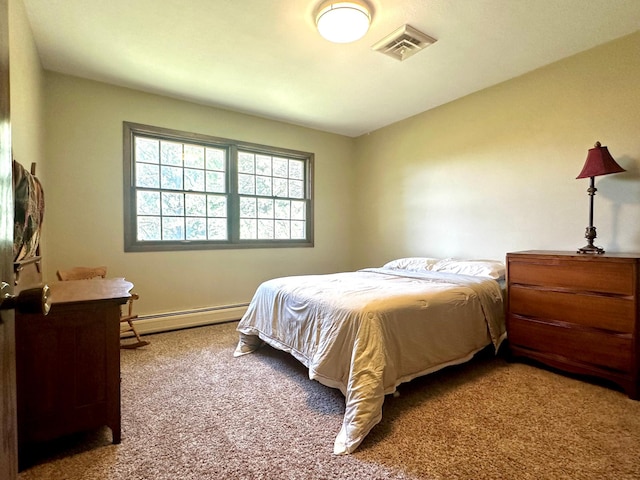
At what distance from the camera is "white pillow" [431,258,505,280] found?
2871mm

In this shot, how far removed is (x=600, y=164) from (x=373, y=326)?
2194 millimetres

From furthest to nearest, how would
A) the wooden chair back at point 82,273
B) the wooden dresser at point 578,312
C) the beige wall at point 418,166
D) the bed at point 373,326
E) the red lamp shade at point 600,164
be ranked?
the wooden chair back at point 82,273
the beige wall at point 418,166
the red lamp shade at point 600,164
the wooden dresser at point 578,312
the bed at point 373,326

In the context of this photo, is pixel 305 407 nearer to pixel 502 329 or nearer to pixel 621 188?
pixel 502 329

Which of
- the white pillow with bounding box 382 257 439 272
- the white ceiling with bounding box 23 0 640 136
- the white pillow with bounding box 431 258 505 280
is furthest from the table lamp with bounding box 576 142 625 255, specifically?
the white pillow with bounding box 382 257 439 272

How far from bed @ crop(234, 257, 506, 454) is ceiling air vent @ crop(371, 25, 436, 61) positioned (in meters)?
1.98

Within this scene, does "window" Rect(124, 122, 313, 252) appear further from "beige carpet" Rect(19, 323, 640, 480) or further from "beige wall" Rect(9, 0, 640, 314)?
"beige carpet" Rect(19, 323, 640, 480)

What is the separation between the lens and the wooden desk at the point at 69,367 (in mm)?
1473

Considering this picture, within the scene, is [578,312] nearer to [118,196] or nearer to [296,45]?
[296,45]

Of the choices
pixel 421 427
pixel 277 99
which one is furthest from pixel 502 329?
pixel 277 99

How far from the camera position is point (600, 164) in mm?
2408

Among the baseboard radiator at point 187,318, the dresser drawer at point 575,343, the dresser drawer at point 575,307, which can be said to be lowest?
the baseboard radiator at point 187,318

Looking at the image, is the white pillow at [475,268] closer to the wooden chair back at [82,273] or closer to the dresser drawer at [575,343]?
the dresser drawer at [575,343]

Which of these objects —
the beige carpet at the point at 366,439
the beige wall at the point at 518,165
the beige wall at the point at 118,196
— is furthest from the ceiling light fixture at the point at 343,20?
the beige carpet at the point at 366,439

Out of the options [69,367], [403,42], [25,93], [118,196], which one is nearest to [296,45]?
[403,42]
